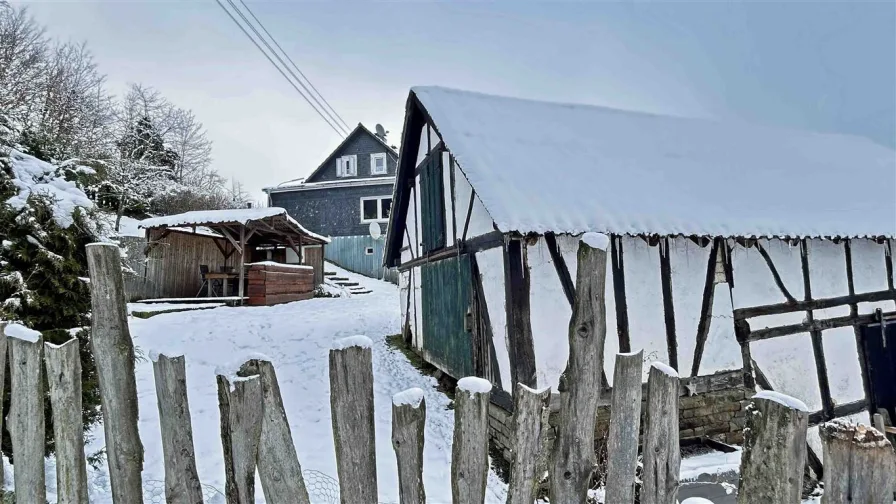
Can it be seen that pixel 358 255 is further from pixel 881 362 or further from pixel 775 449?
pixel 775 449

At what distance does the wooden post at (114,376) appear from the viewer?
1867 mm

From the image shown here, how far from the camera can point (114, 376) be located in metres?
1.88

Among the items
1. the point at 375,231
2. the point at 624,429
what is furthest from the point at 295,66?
the point at 624,429

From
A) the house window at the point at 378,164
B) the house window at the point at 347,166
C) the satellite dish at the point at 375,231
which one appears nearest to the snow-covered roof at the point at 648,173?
the satellite dish at the point at 375,231

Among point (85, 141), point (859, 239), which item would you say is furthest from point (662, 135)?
point (85, 141)

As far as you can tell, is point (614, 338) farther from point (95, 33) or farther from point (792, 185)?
point (95, 33)

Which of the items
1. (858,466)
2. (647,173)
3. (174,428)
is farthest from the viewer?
(647,173)

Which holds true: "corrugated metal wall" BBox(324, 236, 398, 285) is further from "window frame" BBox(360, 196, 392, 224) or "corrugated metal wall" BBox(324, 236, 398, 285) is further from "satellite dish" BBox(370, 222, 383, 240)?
"window frame" BBox(360, 196, 392, 224)

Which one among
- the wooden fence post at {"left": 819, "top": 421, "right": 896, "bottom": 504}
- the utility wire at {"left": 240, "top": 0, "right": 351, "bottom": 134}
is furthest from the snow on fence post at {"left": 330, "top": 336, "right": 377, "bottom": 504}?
the utility wire at {"left": 240, "top": 0, "right": 351, "bottom": 134}

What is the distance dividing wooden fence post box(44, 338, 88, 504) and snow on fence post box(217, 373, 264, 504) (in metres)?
0.69

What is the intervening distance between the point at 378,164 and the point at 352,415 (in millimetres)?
23533

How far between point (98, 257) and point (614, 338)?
514 cm

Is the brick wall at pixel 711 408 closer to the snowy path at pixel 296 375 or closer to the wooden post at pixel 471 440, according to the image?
the snowy path at pixel 296 375

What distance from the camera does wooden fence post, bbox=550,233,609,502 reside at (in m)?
1.66
